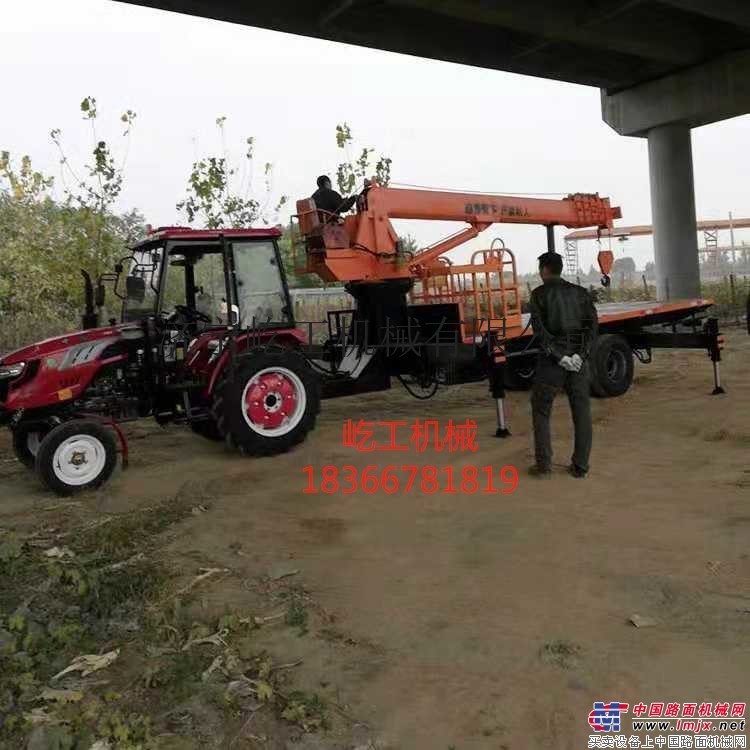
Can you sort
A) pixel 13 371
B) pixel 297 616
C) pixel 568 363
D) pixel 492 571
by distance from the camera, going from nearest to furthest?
pixel 297 616 < pixel 492 571 < pixel 568 363 < pixel 13 371

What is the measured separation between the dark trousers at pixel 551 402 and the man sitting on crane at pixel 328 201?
10.4 ft

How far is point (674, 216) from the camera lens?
1830 centimetres

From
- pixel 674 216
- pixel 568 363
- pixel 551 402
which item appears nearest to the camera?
pixel 568 363

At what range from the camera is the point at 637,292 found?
2430 cm

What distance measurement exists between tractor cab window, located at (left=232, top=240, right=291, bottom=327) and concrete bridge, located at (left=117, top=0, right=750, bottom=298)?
5.66 metres

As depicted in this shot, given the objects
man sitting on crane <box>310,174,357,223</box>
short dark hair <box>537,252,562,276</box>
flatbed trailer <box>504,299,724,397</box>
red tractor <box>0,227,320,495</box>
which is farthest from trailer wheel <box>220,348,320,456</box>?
flatbed trailer <box>504,299,724,397</box>

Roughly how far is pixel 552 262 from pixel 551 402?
121 cm

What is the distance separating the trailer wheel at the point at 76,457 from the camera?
5.59 meters

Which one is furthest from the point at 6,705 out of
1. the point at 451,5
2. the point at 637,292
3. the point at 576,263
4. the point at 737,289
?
the point at 637,292

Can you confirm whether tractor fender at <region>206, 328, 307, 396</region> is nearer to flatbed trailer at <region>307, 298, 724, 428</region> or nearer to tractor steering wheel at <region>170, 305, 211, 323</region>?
tractor steering wheel at <region>170, 305, 211, 323</region>

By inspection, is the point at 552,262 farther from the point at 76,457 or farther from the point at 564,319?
the point at 76,457

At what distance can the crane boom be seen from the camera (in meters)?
7.70

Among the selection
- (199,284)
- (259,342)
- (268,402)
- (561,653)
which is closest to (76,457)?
(268,402)

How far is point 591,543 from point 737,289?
19.5 m
